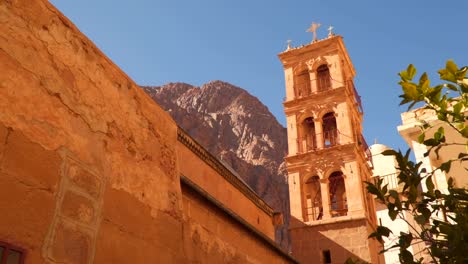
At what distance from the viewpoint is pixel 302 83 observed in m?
20.7

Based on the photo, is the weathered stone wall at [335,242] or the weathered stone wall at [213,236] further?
the weathered stone wall at [335,242]

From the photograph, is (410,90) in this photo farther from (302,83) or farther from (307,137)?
(302,83)

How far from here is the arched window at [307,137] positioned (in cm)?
1923

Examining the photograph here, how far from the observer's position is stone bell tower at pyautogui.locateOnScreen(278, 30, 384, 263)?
16891 mm

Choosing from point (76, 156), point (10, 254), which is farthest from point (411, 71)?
point (10, 254)

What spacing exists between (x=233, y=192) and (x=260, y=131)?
38631mm

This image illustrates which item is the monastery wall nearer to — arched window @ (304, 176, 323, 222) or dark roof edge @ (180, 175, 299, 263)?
dark roof edge @ (180, 175, 299, 263)

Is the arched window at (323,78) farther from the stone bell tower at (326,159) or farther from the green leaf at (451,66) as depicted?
the green leaf at (451,66)

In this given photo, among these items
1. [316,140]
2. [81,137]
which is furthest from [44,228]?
[316,140]

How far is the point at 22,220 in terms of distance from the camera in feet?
7.74

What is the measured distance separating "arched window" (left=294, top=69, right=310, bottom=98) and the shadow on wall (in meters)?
5.76

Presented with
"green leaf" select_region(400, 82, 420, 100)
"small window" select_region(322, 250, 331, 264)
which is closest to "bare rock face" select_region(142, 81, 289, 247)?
"small window" select_region(322, 250, 331, 264)

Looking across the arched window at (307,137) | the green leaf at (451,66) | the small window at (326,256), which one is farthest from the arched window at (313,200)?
the green leaf at (451,66)

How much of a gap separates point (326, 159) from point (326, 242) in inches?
128
